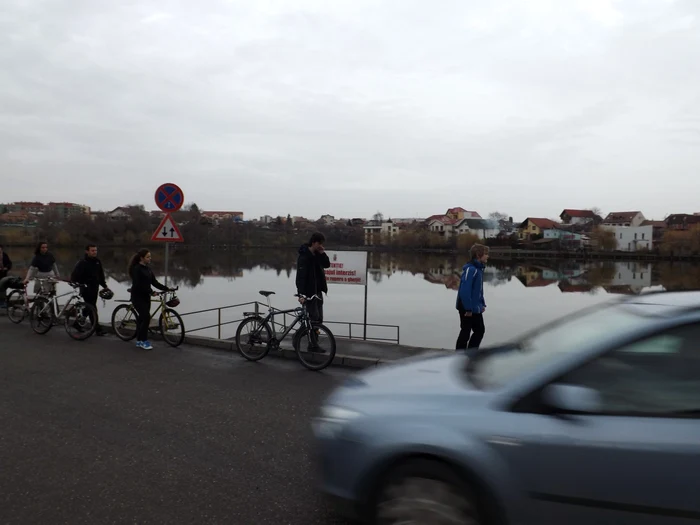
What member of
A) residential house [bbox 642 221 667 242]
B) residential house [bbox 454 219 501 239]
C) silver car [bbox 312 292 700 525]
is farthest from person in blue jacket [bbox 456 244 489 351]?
residential house [bbox 454 219 501 239]

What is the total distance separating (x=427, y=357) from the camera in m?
3.51

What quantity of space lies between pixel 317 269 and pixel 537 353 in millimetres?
5269

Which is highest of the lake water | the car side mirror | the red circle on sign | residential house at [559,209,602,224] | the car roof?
residential house at [559,209,602,224]

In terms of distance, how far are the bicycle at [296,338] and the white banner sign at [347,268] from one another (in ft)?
7.37

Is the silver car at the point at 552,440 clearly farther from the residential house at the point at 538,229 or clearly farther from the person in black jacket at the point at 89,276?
the residential house at the point at 538,229

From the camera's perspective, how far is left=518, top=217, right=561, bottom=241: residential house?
133 m

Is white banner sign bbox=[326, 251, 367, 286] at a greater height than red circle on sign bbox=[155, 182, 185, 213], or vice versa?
red circle on sign bbox=[155, 182, 185, 213]

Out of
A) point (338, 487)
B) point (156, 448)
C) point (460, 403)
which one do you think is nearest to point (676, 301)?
point (460, 403)

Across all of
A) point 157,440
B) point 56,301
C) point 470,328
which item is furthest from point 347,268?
point 157,440

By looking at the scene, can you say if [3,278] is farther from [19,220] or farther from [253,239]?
[19,220]

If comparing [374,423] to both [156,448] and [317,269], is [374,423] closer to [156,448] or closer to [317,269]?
[156,448]

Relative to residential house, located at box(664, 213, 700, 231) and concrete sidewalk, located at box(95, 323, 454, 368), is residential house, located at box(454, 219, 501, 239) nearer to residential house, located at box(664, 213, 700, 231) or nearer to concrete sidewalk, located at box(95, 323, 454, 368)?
residential house, located at box(664, 213, 700, 231)

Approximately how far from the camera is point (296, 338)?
7.00m

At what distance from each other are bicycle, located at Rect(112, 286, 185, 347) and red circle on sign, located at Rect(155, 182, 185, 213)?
1705 millimetres
